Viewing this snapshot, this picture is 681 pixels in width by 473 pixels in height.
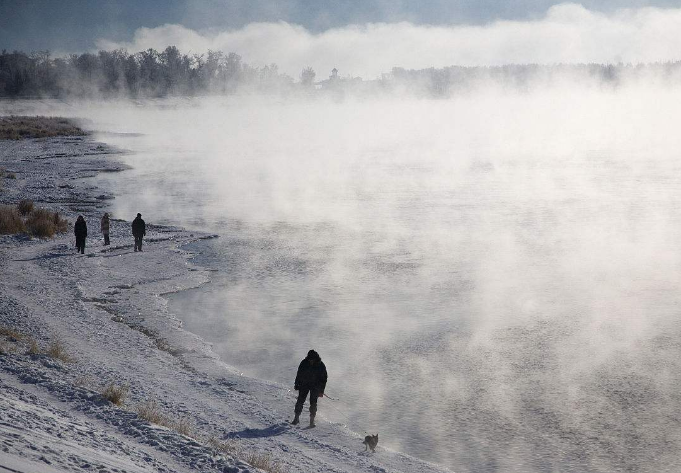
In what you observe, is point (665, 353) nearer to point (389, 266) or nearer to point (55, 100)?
point (389, 266)

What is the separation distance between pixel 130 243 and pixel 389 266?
888cm

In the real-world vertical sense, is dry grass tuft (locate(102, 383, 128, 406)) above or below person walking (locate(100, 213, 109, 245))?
below

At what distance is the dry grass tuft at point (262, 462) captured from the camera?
9.59 m

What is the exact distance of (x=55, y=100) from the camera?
476 ft

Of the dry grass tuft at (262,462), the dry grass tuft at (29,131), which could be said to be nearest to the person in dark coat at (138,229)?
the dry grass tuft at (262,462)

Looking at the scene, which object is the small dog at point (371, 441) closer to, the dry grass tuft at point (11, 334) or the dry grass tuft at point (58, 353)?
the dry grass tuft at point (58, 353)

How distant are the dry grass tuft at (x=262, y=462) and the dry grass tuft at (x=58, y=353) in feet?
15.2

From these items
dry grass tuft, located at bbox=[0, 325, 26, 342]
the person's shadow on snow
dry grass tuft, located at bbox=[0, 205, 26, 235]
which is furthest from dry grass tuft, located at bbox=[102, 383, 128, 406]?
dry grass tuft, located at bbox=[0, 205, 26, 235]

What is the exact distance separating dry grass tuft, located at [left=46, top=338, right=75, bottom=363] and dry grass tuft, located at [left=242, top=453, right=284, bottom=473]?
4.64 m

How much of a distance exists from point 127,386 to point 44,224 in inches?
635

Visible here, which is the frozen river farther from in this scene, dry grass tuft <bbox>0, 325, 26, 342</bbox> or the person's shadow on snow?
dry grass tuft <bbox>0, 325, 26, 342</bbox>

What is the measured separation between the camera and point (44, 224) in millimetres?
26625

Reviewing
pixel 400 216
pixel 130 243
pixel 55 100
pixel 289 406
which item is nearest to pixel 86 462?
pixel 289 406

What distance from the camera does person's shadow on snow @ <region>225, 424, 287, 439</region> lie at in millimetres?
11078
